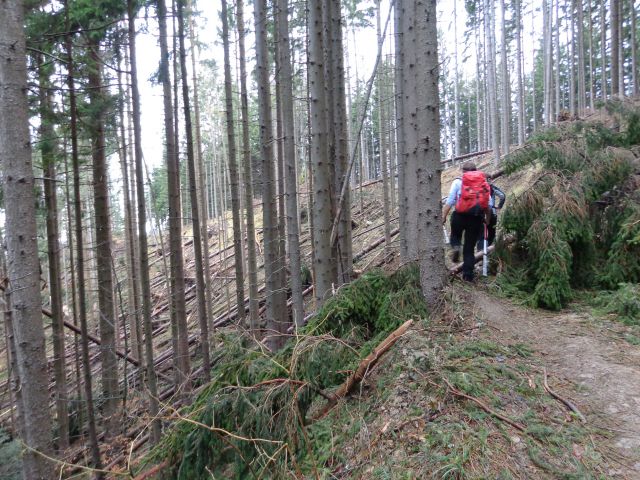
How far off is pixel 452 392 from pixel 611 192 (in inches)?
181

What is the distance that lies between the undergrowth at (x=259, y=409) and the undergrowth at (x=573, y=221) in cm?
206

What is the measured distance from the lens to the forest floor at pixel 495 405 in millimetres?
2414

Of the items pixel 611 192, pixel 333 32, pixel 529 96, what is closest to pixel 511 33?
pixel 529 96

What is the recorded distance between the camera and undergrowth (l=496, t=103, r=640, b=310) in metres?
5.04

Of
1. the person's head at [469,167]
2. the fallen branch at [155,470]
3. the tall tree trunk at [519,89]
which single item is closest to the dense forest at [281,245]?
the fallen branch at [155,470]

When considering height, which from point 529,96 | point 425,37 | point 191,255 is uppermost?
point 529,96

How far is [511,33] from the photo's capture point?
2781 centimetres

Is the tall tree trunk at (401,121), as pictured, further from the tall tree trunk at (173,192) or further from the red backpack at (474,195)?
the tall tree trunk at (173,192)

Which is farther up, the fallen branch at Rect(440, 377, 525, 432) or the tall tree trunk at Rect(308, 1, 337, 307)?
the tall tree trunk at Rect(308, 1, 337, 307)

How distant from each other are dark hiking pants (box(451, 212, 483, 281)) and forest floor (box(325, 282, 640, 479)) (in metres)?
1.15

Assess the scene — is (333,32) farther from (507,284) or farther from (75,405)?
(75,405)

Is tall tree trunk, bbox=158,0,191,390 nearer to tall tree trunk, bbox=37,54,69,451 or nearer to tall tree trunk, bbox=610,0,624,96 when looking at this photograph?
tall tree trunk, bbox=37,54,69,451

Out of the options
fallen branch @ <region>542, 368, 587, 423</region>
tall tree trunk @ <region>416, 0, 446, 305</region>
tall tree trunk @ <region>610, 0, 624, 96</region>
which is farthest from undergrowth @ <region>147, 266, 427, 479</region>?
tall tree trunk @ <region>610, 0, 624, 96</region>

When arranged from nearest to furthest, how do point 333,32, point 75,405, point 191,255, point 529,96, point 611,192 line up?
point 611,192 < point 333,32 < point 75,405 < point 191,255 < point 529,96
